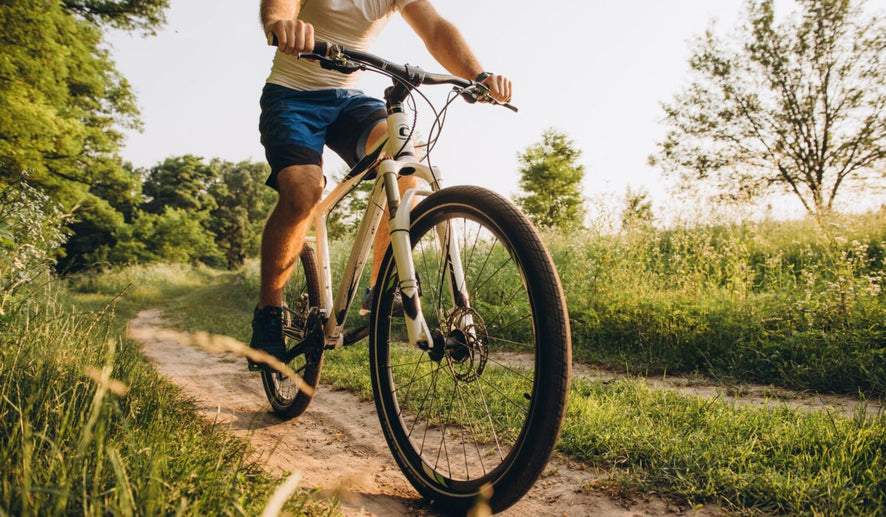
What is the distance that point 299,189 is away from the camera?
251 centimetres

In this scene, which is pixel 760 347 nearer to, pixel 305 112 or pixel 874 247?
pixel 305 112

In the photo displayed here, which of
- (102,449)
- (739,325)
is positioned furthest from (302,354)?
(739,325)

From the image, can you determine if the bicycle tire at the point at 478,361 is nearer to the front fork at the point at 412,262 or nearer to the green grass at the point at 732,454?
the front fork at the point at 412,262

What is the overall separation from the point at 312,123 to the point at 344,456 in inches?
Result: 71.6

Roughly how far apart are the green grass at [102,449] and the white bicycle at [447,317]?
1.44 ft

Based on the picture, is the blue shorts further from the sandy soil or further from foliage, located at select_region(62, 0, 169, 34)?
foliage, located at select_region(62, 0, 169, 34)

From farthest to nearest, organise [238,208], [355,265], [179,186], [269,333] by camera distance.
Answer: [238,208] → [179,186] → [269,333] → [355,265]

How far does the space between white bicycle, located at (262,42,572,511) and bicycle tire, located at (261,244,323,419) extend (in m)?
0.02

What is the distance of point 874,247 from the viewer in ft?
26.7

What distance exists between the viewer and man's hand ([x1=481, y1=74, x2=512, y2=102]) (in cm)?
234

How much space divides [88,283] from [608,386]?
21.5 meters

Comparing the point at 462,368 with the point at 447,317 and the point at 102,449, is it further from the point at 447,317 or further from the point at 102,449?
the point at 102,449

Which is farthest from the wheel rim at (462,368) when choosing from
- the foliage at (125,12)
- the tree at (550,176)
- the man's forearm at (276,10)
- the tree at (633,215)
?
the tree at (550,176)

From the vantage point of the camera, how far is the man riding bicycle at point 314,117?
2.54 meters
